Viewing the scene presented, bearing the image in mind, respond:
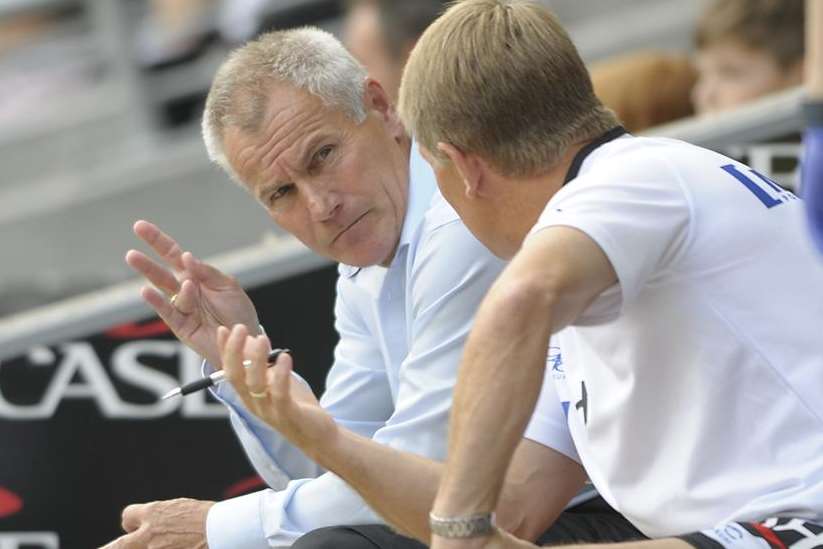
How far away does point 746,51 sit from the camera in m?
5.60

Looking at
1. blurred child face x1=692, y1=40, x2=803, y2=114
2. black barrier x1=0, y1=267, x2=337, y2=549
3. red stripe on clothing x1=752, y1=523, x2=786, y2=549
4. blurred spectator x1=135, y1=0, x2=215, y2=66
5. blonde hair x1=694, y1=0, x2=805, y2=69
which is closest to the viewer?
red stripe on clothing x1=752, y1=523, x2=786, y2=549

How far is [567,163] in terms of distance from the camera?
2910 mm

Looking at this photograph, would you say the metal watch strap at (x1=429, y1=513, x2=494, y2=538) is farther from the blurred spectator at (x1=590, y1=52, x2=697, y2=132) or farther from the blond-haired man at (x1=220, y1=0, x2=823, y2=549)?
the blurred spectator at (x1=590, y1=52, x2=697, y2=132)

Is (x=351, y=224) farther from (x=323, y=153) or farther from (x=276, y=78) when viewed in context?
(x=276, y=78)

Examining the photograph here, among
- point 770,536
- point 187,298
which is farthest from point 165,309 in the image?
point 770,536

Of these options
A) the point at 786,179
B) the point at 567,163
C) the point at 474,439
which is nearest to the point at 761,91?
the point at 786,179

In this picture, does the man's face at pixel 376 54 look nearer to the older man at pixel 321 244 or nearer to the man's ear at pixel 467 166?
the older man at pixel 321 244

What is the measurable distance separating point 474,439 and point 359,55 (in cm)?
410

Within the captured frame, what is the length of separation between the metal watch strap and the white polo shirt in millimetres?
364

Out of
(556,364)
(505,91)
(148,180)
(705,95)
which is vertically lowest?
(148,180)

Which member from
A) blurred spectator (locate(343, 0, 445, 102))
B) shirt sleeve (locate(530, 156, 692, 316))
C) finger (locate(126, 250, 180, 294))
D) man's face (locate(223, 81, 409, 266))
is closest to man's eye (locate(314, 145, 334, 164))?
man's face (locate(223, 81, 409, 266))

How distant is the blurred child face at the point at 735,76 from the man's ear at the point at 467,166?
110 inches

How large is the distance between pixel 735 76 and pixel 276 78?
248 centimetres

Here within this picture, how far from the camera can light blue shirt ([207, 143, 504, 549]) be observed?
3338 millimetres
